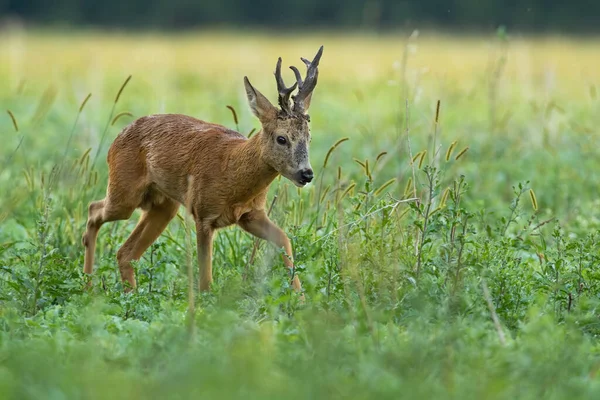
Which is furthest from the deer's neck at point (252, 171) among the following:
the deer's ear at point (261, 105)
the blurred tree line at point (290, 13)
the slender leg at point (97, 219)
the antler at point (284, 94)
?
the blurred tree line at point (290, 13)

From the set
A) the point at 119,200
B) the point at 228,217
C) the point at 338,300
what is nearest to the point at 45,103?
the point at 119,200

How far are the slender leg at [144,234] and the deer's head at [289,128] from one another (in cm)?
Result: 110

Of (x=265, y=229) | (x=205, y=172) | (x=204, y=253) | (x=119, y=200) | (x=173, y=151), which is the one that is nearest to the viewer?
(x=204, y=253)

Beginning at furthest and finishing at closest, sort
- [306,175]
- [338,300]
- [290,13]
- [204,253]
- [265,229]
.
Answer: [290,13]
[265,229]
[204,253]
[306,175]
[338,300]

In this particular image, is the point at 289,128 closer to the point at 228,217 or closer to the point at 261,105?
the point at 261,105

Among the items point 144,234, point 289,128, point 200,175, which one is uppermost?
point 289,128

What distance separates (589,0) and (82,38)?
18.8 metres

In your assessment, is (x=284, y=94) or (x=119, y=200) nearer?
(x=284, y=94)

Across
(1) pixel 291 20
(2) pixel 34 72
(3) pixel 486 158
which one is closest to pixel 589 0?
(1) pixel 291 20

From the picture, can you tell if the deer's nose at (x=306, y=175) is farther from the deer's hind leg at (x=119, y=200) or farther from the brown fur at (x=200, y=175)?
the deer's hind leg at (x=119, y=200)

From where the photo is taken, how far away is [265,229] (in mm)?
7074

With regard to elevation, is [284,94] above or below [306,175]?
above

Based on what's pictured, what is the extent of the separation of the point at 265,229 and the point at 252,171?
1.26 feet

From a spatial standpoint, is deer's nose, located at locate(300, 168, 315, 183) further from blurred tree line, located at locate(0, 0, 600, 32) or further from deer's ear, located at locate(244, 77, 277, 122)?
blurred tree line, located at locate(0, 0, 600, 32)
